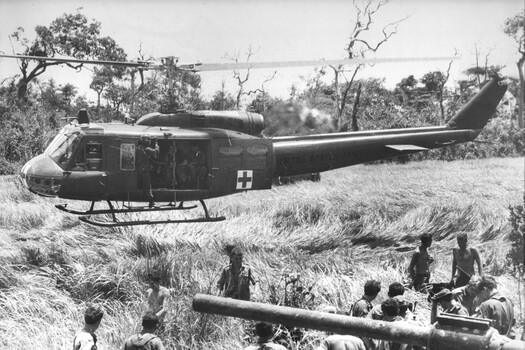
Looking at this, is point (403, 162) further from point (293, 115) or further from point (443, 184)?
point (443, 184)

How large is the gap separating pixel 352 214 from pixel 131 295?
6.08m

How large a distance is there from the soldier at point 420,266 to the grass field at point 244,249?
17.0 inches

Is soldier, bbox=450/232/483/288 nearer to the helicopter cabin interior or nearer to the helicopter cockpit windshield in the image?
the helicopter cabin interior

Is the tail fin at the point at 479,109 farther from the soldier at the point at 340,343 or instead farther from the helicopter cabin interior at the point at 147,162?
the soldier at the point at 340,343

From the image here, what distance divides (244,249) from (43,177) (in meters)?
4.00

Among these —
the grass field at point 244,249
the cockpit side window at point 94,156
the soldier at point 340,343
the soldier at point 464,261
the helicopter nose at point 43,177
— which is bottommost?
the grass field at point 244,249

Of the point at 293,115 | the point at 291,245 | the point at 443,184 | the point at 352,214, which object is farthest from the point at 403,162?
the point at 291,245

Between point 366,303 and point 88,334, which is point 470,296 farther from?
point 88,334

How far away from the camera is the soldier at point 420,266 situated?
8422 mm

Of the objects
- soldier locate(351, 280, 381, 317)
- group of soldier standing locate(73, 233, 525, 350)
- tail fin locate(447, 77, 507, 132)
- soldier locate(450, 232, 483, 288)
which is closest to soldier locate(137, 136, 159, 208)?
group of soldier standing locate(73, 233, 525, 350)

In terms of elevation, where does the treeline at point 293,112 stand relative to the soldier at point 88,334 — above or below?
above

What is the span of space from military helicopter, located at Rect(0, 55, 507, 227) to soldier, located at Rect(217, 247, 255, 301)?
1285mm

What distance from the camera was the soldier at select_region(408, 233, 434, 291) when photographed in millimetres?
8422

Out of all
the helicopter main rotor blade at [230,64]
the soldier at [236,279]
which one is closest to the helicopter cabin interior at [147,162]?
the helicopter main rotor blade at [230,64]
